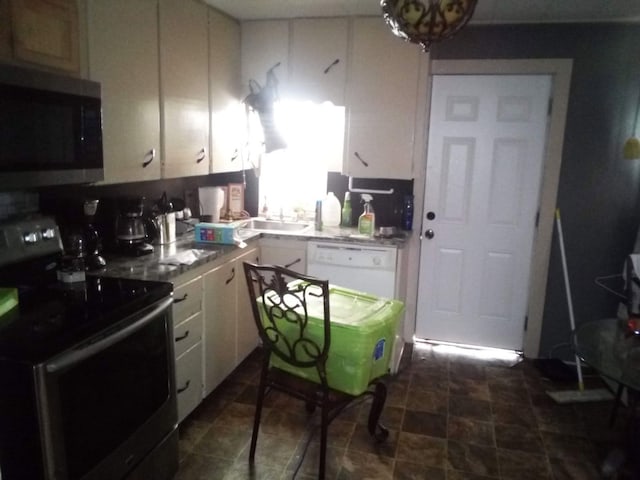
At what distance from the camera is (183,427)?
8.32 feet

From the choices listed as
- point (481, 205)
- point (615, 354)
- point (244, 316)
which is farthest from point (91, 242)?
point (481, 205)

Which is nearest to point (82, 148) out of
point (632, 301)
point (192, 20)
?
point (192, 20)

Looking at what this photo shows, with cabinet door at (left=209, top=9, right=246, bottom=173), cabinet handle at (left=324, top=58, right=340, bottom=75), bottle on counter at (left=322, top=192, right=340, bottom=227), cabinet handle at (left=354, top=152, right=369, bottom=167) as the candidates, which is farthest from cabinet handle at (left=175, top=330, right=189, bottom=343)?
cabinet handle at (left=324, top=58, right=340, bottom=75)

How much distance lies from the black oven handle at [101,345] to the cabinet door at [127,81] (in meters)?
0.68

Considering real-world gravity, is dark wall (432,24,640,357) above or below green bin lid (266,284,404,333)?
above

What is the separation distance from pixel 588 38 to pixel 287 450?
303cm

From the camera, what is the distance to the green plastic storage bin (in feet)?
6.63

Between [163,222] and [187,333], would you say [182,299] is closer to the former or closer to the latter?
[187,333]

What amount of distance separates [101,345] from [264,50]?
2386mm

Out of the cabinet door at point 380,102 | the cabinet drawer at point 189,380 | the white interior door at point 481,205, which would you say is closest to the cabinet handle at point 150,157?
the cabinet drawer at point 189,380

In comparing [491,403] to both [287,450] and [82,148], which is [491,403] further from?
[82,148]

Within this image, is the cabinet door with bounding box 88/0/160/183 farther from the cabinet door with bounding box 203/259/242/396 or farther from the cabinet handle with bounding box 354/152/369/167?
the cabinet handle with bounding box 354/152/369/167

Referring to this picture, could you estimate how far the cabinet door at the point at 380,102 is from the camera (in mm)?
3049

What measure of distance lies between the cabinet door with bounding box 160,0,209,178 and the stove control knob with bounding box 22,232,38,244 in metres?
0.74
